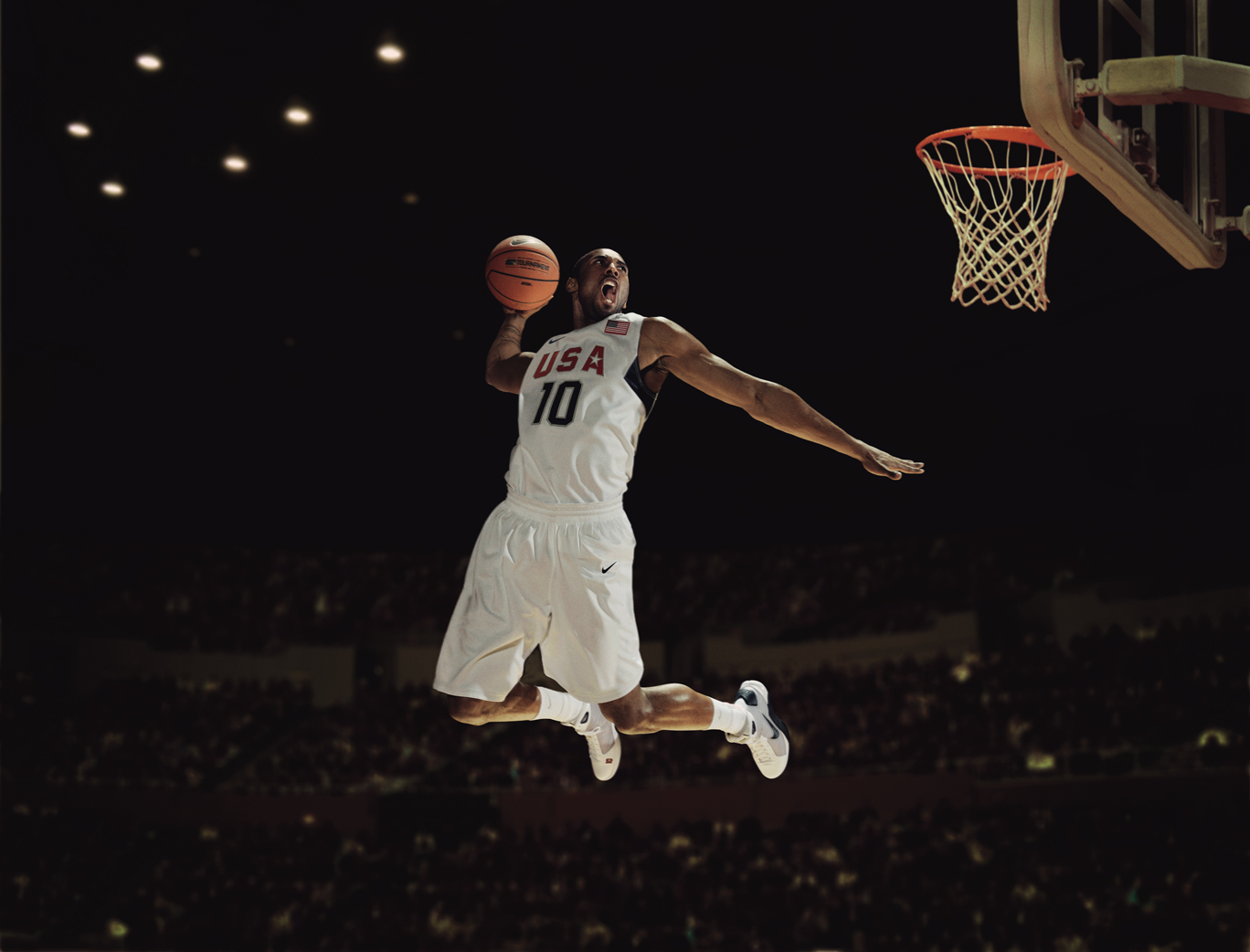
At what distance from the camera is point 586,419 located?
445 centimetres

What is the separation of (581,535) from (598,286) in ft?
3.21

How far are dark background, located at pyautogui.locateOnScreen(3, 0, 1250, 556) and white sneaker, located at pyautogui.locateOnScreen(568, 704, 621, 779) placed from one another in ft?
20.1

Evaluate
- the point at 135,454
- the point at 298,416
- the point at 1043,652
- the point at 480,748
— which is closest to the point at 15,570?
the point at 135,454

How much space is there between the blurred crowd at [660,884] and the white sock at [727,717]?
6.59 meters

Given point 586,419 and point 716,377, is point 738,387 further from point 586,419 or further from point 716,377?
point 586,419

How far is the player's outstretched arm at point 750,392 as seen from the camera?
4.33 metres

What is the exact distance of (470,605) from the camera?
4.53m

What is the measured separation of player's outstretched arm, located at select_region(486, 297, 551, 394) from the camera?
4891mm

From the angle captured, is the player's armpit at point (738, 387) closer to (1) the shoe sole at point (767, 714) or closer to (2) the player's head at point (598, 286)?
(2) the player's head at point (598, 286)

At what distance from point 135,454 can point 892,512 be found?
961 cm

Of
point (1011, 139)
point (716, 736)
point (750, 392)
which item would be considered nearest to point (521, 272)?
point (750, 392)

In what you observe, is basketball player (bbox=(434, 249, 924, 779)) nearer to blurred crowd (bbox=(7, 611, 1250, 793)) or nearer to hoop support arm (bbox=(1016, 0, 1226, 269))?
hoop support arm (bbox=(1016, 0, 1226, 269))

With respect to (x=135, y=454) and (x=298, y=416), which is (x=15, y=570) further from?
(x=298, y=416)

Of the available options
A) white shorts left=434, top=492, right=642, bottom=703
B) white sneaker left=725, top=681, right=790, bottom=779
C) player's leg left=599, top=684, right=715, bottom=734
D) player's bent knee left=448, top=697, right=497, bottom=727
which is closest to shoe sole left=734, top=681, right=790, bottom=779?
white sneaker left=725, top=681, right=790, bottom=779
